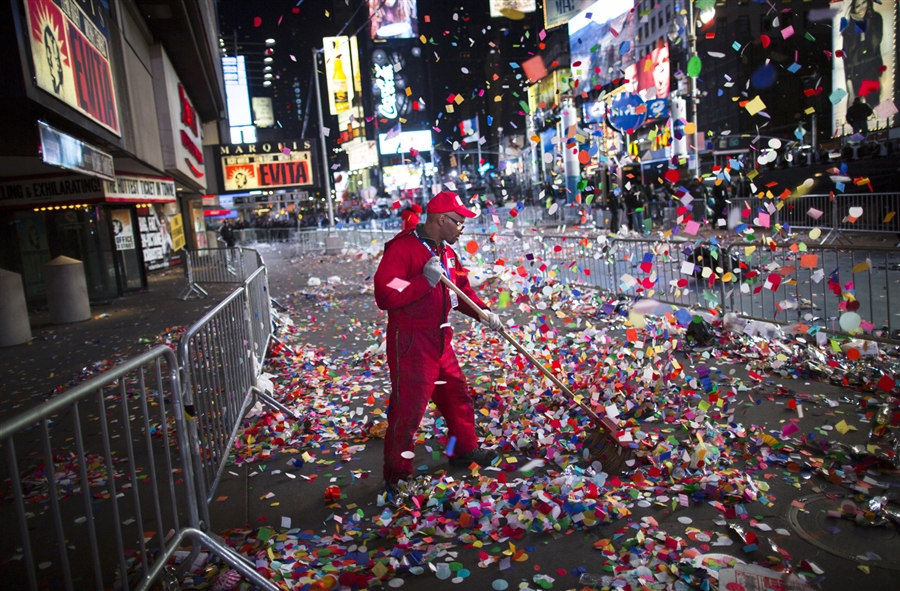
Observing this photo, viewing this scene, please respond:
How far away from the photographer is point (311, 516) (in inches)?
155

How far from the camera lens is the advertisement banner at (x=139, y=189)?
1486 centimetres

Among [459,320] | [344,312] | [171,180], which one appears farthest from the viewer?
[171,180]

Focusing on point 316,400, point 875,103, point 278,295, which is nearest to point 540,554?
point 316,400

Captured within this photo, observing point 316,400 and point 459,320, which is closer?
point 316,400

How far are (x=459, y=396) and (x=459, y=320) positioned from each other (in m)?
5.69

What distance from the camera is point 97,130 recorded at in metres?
7.68

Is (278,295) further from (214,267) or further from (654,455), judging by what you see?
(654,455)

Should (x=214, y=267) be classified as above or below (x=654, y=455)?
above

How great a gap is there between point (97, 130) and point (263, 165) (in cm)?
1914

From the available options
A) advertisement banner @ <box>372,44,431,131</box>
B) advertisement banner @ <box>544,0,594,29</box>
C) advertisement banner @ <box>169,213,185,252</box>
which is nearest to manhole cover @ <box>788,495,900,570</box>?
advertisement banner @ <box>169,213,185,252</box>

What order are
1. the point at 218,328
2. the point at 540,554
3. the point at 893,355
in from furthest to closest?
1. the point at 893,355
2. the point at 218,328
3. the point at 540,554

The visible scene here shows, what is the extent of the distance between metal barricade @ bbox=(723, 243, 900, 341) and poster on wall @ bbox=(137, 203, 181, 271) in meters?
19.7

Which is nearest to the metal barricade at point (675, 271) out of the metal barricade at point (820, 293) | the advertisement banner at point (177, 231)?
the metal barricade at point (820, 293)

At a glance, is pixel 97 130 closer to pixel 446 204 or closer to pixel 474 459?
pixel 446 204
